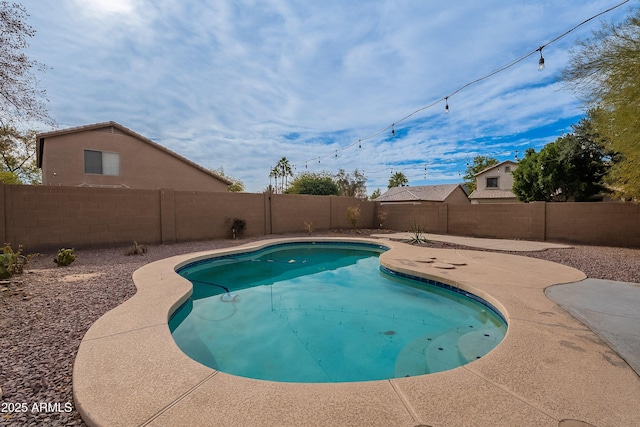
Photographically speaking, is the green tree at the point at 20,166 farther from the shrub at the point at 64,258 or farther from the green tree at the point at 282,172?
the green tree at the point at 282,172

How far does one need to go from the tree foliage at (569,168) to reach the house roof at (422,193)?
31.3 ft

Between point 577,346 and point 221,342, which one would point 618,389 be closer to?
point 577,346

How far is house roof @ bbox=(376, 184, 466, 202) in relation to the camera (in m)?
27.2

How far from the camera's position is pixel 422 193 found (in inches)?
1133

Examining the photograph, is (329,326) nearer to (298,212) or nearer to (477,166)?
(298,212)

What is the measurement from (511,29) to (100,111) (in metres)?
15.7

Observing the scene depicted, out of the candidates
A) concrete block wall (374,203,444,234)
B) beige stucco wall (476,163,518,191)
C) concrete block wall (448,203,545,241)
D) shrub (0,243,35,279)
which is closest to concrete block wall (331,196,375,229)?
concrete block wall (374,203,444,234)

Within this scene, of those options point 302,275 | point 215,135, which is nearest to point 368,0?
point 302,275

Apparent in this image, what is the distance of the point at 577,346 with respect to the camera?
2.56 m

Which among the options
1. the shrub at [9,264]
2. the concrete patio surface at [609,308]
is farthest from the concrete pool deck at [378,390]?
the shrub at [9,264]

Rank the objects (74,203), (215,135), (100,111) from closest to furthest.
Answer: (74,203) → (100,111) → (215,135)

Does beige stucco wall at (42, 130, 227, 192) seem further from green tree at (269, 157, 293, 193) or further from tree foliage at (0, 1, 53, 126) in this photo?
green tree at (269, 157, 293, 193)

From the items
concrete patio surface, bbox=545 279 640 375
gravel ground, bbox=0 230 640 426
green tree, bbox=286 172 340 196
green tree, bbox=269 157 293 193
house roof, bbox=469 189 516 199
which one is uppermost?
green tree, bbox=269 157 293 193

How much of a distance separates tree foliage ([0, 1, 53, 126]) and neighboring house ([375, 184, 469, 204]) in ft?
80.4
